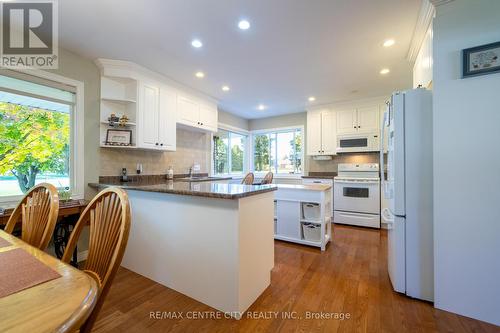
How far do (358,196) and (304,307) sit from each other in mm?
2898

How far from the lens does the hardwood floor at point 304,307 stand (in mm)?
1498

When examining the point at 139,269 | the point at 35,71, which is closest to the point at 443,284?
the point at 139,269

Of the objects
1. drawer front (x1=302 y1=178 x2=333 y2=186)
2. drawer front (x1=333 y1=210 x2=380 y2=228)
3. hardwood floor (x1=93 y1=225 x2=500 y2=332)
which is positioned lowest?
hardwood floor (x1=93 y1=225 x2=500 y2=332)

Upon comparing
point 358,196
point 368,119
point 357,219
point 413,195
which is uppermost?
point 368,119

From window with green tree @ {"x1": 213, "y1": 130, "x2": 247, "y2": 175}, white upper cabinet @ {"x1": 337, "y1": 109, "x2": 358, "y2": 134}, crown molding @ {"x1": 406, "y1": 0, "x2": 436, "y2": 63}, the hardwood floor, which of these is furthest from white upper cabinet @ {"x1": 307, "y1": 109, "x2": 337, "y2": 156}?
the hardwood floor

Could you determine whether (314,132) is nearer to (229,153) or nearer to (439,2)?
(229,153)

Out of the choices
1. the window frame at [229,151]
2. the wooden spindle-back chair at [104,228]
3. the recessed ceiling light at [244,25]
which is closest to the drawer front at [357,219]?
the window frame at [229,151]

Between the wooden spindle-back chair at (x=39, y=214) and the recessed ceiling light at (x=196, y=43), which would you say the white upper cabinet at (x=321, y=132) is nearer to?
the recessed ceiling light at (x=196, y=43)

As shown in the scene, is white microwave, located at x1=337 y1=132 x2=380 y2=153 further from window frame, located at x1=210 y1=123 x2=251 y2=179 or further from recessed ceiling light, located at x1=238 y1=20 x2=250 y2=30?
recessed ceiling light, located at x1=238 y1=20 x2=250 y2=30

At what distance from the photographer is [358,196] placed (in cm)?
402

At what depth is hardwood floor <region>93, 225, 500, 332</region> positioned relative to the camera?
1498mm

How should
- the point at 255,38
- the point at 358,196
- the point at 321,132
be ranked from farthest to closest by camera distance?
1. the point at 321,132
2. the point at 358,196
3. the point at 255,38

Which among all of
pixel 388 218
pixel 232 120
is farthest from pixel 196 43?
pixel 232 120

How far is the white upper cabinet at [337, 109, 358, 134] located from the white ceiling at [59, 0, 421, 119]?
33.9 inches
